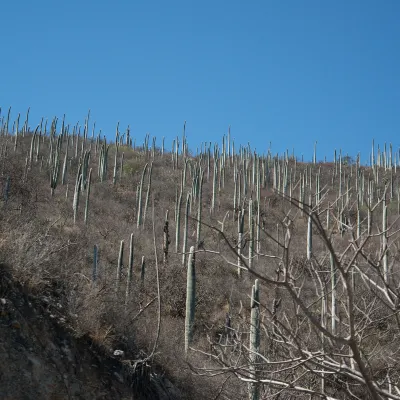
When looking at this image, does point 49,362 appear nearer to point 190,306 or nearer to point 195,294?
point 190,306

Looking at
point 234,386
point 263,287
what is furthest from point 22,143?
point 234,386

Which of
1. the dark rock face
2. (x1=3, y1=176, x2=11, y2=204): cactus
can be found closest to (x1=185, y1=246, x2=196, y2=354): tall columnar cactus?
the dark rock face

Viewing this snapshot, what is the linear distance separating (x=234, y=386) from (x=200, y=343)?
2.77 metres

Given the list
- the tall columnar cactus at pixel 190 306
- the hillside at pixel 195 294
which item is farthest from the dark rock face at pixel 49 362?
the tall columnar cactus at pixel 190 306

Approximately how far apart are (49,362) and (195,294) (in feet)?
24.6

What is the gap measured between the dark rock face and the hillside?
25 millimetres

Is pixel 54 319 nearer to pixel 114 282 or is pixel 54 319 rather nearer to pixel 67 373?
pixel 67 373

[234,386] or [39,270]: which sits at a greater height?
[39,270]

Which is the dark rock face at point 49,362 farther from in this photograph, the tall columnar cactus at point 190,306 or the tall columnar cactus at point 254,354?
the tall columnar cactus at point 190,306

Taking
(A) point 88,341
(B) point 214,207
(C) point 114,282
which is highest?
(B) point 214,207

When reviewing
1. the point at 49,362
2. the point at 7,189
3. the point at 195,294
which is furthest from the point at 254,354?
the point at 7,189

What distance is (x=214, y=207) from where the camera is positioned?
92.7 ft

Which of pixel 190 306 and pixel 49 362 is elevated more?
pixel 190 306

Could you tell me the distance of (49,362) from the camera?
27.8 ft
